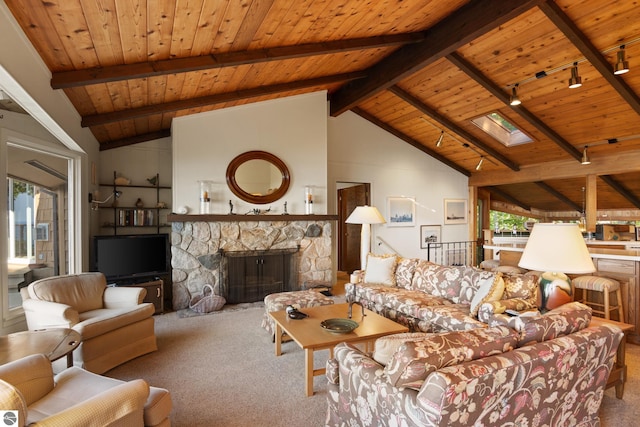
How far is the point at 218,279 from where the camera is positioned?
530cm

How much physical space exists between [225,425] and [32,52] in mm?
2994

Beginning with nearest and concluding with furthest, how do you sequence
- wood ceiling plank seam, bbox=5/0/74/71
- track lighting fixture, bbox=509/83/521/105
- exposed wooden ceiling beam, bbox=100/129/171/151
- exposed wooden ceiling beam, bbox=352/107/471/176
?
wood ceiling plank seam, bbox=5/0/74/71, track lighting fixture, bbox=509/83/521/105, exposed wooden ceiling beam, bbox=100/129/171/151, exposed wooden ceiling beam, bbox=352/107/471/176

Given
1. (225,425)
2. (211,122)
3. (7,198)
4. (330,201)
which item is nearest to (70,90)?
(7,198)

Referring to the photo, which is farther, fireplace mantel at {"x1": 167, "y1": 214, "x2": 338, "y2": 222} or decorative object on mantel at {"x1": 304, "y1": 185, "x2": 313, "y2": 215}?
decorative object on mantel at {"x1": 304, "y1": 185, "x2": 313, "y2": 215}

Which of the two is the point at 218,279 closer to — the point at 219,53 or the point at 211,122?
the point at 211,122

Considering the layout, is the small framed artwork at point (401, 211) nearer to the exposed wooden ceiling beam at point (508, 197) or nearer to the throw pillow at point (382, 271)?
the throw pillow at point (382, 271)

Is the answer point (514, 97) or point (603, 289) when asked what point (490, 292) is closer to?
point (603, 289)

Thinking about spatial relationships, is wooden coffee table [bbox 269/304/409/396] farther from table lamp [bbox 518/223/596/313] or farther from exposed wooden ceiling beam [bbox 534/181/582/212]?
exposed wooden ceiling beam [bbox 534/181/582/212]

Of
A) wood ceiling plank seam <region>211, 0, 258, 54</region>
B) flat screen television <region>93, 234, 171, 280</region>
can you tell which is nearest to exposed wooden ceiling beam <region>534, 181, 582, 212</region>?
wood ceiling plank seam <region>211, 0, 258, 54</region>

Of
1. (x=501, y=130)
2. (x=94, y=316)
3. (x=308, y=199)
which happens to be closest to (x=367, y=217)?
(x=308, y=199)

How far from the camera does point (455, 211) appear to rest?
27.8 feet

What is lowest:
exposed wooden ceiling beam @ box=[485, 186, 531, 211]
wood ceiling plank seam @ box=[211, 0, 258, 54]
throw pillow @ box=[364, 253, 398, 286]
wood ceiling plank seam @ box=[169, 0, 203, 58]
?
throw pillow @ box=[364, 253, 398, 286]

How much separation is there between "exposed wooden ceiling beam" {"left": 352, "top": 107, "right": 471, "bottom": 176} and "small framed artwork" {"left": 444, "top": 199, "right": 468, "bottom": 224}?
2.52ft

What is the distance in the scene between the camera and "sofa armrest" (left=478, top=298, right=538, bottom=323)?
299 centimetres
